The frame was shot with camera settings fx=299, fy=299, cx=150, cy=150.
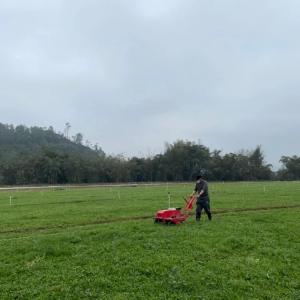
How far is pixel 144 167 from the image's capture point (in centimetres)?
Answer: 9344

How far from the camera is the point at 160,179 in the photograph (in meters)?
94.6

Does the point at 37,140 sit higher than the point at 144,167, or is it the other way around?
the point at 37,140

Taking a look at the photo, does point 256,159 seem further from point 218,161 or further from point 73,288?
point 73,288

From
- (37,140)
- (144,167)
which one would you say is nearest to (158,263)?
(144,167)

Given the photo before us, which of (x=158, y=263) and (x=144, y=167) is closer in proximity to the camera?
(x=158, y=263)

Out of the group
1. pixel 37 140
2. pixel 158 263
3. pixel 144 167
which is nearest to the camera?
pixel 158 263

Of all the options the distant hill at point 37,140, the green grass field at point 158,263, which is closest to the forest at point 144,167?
the distant hill at point 37,140

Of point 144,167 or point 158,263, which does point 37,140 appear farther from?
point 158,263

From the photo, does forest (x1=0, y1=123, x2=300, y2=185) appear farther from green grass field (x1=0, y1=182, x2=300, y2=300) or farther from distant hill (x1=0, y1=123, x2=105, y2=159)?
green grass field (x1=0, y1=182, x2=300, y2=300)

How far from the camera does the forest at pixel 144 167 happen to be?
264 ft

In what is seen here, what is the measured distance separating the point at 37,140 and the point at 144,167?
87.5 m

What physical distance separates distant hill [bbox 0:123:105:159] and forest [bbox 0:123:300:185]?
21.4 meters

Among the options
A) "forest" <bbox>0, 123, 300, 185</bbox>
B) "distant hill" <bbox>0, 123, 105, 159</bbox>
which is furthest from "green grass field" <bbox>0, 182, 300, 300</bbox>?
"distant hill" <bbox>0, 123, 105, 159</bbox>

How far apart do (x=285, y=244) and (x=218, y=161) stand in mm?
90389
